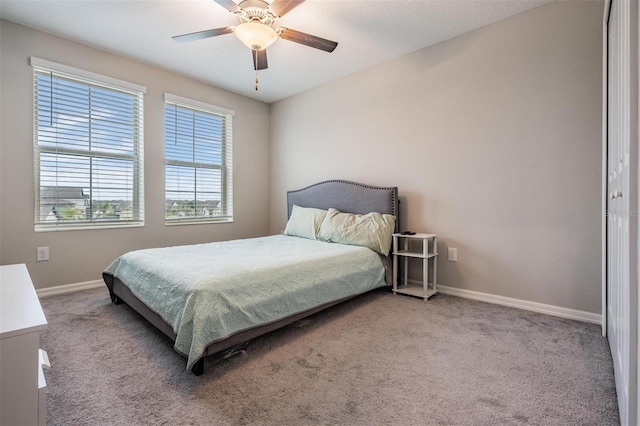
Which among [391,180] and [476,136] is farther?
[391,180]

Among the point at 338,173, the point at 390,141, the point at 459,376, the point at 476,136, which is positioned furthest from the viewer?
the point at 338,173

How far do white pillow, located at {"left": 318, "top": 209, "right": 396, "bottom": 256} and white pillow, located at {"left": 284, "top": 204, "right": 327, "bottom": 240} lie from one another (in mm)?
113

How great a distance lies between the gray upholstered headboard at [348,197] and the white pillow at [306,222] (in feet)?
0.66

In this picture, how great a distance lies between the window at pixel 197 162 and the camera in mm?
3689

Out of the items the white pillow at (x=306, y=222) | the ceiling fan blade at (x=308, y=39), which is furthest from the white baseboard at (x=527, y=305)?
the ceiling fan blade at (x=308, y=39)

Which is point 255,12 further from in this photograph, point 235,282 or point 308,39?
point 235,282

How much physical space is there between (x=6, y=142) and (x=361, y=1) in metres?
3.28

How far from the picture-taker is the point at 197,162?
3.97m

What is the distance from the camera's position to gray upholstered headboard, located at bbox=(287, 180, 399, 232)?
10.6 ft

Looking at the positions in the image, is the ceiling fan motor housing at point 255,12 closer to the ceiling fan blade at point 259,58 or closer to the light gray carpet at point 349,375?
the ceiling fan blade at point 259,58

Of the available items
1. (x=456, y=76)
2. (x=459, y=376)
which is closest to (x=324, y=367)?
(x=459, y=376)

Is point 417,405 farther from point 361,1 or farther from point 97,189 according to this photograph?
point 97,189

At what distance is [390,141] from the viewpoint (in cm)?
336

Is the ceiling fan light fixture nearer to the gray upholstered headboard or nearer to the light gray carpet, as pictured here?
the gray upholstered headboard
